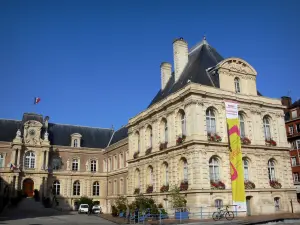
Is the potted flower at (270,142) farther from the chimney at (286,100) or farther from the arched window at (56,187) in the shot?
the arched window at (56,187)

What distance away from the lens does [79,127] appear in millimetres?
50375

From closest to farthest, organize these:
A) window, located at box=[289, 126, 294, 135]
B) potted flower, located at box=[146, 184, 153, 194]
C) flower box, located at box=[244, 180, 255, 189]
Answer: flower box, located at box=[244, 180, 255, 189]
potted flower, located at box=[146, 184, 153, 194]
window, located at box=[289, 126, 294, 135]

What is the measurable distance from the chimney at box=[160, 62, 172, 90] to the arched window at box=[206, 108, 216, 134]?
924 centimetres

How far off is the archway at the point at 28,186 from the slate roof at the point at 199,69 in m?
21.7

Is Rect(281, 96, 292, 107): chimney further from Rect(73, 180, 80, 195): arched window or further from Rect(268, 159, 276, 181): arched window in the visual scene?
Rect(73, 180, 80, 195): arched window

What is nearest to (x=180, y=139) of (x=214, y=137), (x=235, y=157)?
(x=214, y=137)

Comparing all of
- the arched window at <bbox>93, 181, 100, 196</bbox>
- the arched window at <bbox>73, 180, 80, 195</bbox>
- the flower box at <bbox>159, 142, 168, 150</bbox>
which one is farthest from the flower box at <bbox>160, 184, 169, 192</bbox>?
the arched window at <bbox>73, 180, 80, 195</bbox>

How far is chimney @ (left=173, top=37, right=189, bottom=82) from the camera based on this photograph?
30.9m

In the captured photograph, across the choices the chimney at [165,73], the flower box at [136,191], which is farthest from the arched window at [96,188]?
the chimney at [165,73]

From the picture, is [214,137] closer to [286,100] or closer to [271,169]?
[271,169]

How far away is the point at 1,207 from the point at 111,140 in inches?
779

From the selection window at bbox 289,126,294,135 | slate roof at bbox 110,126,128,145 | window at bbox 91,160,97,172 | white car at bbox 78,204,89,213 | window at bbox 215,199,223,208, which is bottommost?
white car at bbox 78,204,89,213

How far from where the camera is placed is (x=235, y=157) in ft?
80.1

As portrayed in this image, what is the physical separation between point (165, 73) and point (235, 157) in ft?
43.8
